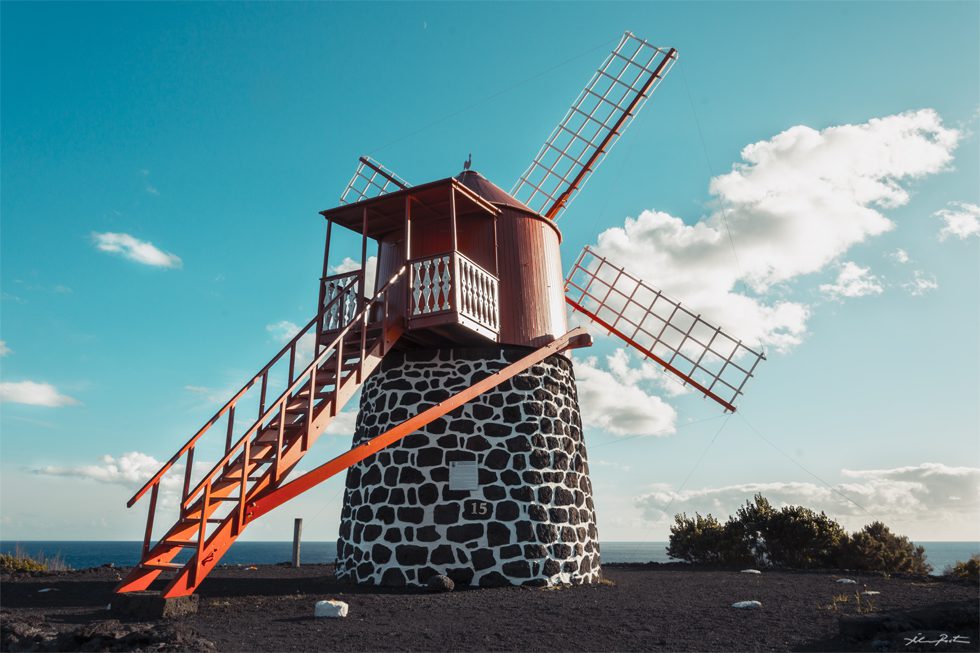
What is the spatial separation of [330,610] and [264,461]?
1938 millimetres

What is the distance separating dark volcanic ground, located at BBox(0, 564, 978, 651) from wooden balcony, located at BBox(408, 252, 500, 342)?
3636 mm

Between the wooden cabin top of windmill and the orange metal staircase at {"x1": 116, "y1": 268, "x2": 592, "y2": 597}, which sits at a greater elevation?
the wooden cabin top of windmill

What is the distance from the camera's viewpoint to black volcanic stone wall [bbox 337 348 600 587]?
9.31m

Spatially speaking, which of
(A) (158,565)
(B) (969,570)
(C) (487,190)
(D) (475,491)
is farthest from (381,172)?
(B) (969,570)

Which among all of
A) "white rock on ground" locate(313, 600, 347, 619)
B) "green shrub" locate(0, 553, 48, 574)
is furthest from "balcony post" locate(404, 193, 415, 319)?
"green shrub" locate(0, 553, 48, 574)

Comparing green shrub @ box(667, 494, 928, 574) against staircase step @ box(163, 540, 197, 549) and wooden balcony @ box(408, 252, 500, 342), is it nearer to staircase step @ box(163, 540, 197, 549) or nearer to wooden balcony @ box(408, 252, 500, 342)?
wooden balcony @ box(408, 252, 500, 342)

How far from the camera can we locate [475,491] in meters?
9.53

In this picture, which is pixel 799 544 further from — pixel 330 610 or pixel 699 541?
pixel 330 610

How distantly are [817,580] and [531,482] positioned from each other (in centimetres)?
485

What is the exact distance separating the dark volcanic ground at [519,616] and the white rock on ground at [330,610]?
17 cm

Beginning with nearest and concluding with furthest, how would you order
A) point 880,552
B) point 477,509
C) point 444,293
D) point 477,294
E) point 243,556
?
1. point 444,293
2. point 477,509
3. point 477,294
4. point 880,552
5. point 243,556

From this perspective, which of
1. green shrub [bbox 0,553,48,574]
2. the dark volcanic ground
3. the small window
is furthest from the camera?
green shrub [bbox 0,553,48,574]

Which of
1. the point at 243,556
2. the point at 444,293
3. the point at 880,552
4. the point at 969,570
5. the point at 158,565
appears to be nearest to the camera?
the point at 158,565

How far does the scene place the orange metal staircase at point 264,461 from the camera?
7.16 meters
